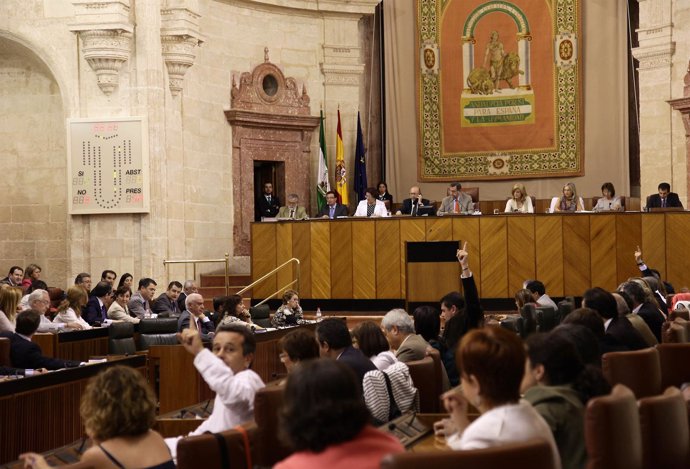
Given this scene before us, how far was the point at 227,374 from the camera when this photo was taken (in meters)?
3.94

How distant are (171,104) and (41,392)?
28.8ft

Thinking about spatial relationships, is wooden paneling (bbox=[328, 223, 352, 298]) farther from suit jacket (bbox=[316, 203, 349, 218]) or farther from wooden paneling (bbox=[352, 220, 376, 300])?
suit jacket (bbox=[316, 203, 349, 218])

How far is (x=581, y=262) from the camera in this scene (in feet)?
43.5

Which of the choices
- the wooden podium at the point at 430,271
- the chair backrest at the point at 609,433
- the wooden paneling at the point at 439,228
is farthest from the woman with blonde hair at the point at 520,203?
the chair backrest at the point at 609,433

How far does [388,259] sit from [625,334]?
27.6 ft

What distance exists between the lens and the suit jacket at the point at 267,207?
1647 cm

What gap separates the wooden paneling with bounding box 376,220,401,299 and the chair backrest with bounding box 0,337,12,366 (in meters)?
7.64

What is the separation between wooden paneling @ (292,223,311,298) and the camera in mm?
14156

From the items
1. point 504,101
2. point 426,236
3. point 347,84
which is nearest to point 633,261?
point 426,236

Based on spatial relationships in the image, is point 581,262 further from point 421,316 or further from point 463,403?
point 463,403

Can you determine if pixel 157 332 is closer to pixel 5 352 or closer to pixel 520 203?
pixel 5 352

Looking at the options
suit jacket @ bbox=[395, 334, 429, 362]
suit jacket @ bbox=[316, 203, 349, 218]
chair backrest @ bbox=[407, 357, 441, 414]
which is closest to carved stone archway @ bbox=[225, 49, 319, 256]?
suit jacket @ bbox=[316, 203, 349, 218]

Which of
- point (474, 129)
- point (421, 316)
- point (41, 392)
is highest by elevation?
point (474, 129)

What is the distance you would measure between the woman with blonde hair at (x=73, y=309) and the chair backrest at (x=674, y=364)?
570 cm
